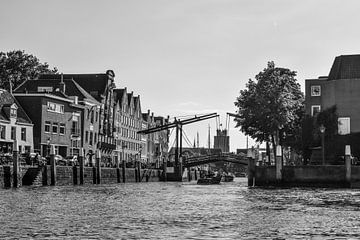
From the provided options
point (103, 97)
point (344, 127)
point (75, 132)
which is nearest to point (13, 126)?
point (75, 132)

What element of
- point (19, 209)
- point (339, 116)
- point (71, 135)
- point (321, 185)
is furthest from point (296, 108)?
point (19, 209)

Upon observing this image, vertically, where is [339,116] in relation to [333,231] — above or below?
above

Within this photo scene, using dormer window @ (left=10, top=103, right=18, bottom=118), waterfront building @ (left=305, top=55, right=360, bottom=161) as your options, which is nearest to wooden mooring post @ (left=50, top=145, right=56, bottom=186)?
dormer window @ (left=10, top=103, right=18, bottom=118)

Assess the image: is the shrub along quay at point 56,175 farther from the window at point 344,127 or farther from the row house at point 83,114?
the window at point 344,127

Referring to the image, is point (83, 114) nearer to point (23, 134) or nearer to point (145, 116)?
point (23, 134)

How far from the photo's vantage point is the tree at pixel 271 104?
284 feet

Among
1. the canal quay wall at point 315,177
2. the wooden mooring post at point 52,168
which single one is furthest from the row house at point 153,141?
the wooden mooring post at point 52,168

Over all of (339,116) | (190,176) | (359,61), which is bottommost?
(190,176)

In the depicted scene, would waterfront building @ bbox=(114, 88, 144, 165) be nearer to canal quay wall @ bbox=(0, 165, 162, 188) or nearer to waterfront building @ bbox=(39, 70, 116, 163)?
waterfront building @ bbox=(39, 70, 116, 163)

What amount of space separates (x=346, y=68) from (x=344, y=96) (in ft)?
17.0

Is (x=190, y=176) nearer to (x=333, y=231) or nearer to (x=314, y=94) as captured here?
(x=314, y=94)

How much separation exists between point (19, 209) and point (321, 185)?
4290 centimetres

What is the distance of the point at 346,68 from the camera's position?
322ft

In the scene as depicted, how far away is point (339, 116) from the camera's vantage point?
308 ft
